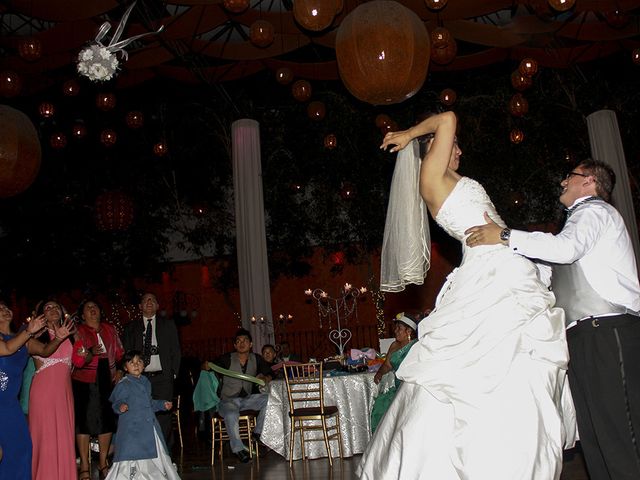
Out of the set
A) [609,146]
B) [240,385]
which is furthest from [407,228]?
[609,146]

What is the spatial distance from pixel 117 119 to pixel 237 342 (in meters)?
8.01

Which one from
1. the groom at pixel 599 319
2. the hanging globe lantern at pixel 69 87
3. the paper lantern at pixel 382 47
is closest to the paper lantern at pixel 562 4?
the paper lantern at pixel 382 47

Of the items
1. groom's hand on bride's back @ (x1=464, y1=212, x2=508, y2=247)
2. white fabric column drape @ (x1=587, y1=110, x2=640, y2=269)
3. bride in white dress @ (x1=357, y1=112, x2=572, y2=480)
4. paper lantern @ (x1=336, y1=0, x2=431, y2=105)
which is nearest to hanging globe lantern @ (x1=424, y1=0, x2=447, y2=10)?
paper lantern @ (x1=336, y1=0, x2=431, y2=105)

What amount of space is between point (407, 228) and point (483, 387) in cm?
97

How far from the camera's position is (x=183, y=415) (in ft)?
49.5

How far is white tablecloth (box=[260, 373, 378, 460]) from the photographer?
735 centimetres

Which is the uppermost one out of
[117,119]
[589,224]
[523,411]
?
[117,119]

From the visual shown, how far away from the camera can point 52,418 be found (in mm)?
5320

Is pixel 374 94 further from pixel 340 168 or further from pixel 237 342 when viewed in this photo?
pixel 340 168

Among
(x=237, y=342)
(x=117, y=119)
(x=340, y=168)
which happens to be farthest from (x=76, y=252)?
(x=237, y=342)

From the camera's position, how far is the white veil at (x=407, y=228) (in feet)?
11.7

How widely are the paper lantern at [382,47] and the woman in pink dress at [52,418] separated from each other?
2.92 m

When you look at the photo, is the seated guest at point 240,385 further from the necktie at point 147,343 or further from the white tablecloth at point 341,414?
the necktie at point 147,343

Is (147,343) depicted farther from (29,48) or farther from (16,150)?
(29,48)
